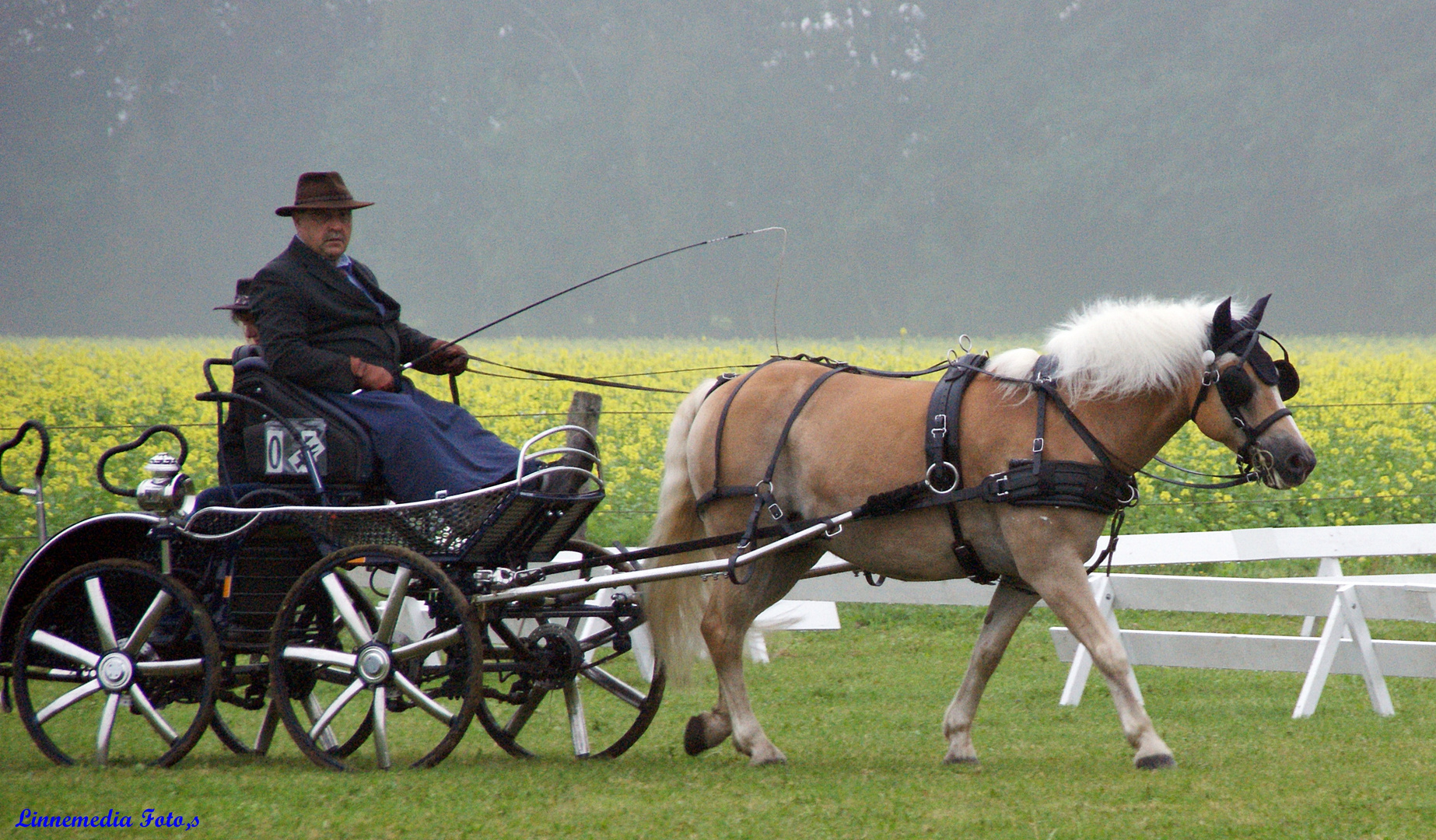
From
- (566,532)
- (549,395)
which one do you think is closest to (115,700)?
(566,532)

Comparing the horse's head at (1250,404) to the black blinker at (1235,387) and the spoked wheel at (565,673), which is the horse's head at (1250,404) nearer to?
the black blinker at (1235,387)

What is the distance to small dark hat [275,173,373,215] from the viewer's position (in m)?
5.36

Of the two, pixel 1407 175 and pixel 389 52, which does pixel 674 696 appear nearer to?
pixel 389 52

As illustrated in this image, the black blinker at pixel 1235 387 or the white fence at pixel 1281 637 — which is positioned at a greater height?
the black blinker at pixel 1235 387

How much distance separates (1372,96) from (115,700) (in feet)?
68.3

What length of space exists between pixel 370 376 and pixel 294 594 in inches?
34.4

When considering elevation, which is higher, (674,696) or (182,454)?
(182,454)

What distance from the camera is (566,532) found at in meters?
5.47

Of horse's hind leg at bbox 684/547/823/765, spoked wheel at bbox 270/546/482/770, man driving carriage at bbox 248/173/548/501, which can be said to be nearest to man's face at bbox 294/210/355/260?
man driving carriage at bbox 248/173/548/501

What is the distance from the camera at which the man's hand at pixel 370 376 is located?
5.23 metres

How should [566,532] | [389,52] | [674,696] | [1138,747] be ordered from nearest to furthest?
[1138,747], [566,532], [674,696], [389,52]

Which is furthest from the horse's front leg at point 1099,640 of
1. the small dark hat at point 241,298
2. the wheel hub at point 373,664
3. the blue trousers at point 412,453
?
the small dark hat at point 241,298

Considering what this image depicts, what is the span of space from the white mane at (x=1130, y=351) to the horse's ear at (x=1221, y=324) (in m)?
0.04

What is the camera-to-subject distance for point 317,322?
5.33 metres
